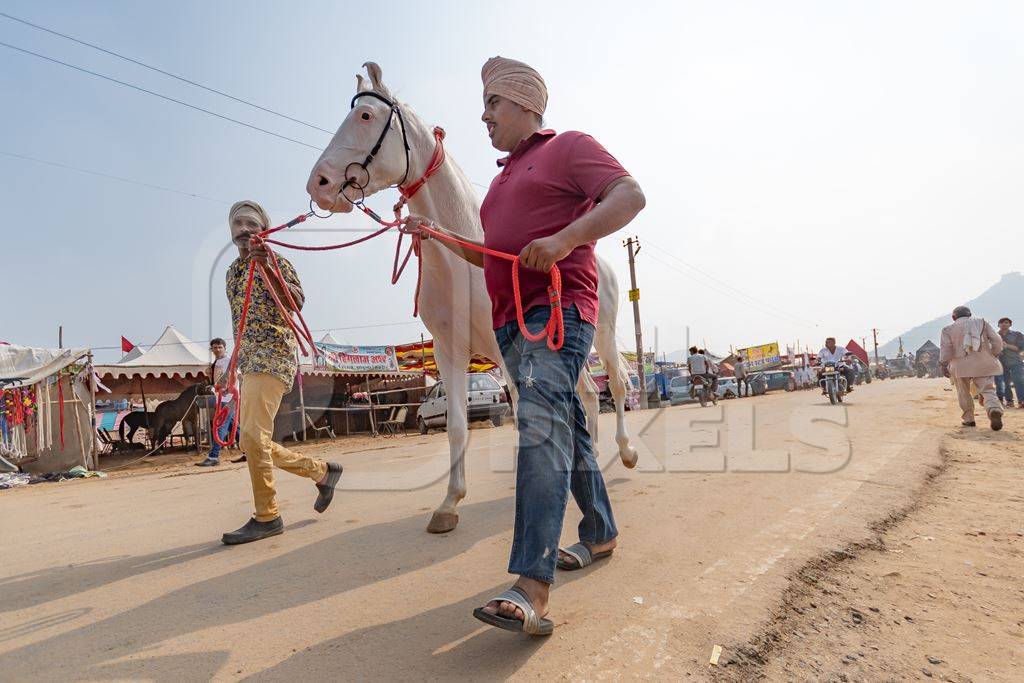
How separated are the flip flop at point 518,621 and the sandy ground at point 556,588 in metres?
0.06

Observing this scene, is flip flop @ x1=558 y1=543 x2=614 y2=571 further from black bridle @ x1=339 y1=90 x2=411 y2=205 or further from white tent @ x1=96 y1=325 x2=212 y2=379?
white tent @ x1=96 y1=325 x2=212 y2=379

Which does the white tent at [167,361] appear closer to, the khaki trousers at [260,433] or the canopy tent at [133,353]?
the canopy tent at [133,353]

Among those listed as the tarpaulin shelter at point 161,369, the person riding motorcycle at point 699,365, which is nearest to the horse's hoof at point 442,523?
the tarpaulin shelter at point 161,369

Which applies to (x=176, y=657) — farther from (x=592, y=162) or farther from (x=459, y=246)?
(x=592, y=162)

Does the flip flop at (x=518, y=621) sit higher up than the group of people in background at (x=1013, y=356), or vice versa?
the group of people in background at (x=1013, y=356)

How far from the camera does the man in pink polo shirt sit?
1.73 m

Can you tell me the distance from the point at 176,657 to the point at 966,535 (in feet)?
11.0

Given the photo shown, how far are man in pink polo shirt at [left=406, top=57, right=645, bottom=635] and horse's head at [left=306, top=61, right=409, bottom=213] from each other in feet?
3.15

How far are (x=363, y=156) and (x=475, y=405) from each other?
42.4 ft

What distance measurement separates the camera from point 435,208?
11.3 ft

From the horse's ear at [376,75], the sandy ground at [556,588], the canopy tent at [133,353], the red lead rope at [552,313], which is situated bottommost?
the sandy ground at [556,588]

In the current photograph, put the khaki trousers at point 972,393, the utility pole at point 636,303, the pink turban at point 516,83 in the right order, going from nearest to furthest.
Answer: the pink turban at point 516,83 < the khaki trousers at point 972,393 < the utility pole at point 636,303

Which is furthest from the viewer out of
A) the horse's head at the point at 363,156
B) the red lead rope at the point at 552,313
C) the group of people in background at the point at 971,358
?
the group of people in background at the point at 971,358

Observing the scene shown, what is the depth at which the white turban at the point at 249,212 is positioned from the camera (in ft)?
11.5
